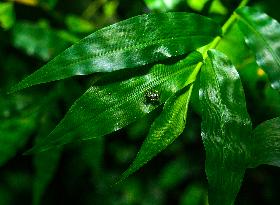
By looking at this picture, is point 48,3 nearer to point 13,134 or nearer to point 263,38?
point 13,134

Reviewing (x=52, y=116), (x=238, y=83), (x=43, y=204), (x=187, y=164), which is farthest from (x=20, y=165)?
(x=238, y=83)

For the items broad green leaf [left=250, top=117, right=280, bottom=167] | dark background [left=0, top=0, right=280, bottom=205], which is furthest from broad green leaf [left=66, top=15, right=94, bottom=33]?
broad green leaf [left=250, top=117, right=280, bottom=167]

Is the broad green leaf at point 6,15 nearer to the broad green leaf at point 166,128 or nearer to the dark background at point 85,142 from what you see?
the dark background at point 85,142

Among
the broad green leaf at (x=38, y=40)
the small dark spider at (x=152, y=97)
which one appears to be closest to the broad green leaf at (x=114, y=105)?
the small dark spider at (x=152, y=97)

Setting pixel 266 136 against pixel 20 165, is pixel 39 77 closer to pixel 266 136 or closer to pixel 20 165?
pixel 266 136

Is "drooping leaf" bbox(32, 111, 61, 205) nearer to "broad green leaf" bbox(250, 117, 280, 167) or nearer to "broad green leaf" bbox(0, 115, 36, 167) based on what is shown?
"broad green leaf" bbox(0, 115, 36, 167)

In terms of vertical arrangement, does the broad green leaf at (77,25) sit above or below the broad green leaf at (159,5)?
below
